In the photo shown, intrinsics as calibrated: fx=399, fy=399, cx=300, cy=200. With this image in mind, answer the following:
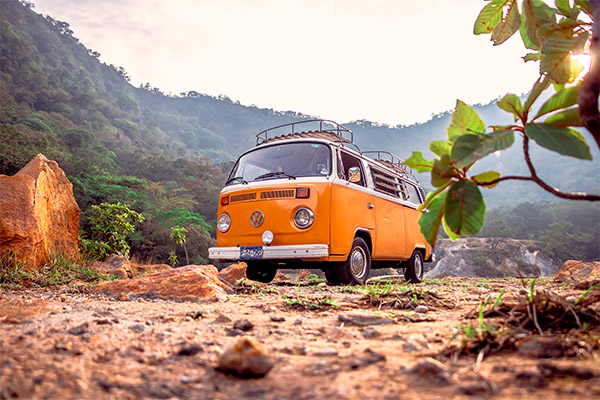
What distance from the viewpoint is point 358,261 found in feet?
18.5

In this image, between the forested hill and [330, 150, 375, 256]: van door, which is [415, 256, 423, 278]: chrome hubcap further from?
the forested hill

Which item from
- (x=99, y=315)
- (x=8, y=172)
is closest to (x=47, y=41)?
(x=8, y=172)

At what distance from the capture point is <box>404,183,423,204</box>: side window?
804 centimetres

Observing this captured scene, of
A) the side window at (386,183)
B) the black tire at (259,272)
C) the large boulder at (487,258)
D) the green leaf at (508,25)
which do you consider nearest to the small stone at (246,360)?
the green leaf at (508,25)

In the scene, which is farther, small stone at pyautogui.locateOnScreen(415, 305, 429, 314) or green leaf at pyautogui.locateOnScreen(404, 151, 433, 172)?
small stone at pyautogui.locateOnScreen(415, 305, 429, 314)

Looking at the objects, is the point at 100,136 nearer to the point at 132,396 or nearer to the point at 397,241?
the point at 397,241

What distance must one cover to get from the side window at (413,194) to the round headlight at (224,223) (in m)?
3.83

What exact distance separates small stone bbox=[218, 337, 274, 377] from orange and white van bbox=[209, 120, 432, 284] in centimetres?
340

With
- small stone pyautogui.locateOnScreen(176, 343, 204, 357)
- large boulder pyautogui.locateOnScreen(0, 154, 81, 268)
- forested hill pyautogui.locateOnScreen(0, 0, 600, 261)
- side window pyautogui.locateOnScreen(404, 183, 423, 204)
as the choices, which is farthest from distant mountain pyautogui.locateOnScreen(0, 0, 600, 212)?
small stone pyautogui.locateOnScreen(176, 343, 204, 357)

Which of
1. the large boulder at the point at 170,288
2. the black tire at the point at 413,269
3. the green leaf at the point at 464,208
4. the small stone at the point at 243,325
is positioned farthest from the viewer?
the black tire at the point at 413,269

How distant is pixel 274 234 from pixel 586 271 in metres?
5.76

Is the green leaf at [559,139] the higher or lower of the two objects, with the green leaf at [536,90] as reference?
lower

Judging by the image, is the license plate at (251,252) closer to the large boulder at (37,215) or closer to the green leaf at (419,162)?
the large boulder at (37,215)

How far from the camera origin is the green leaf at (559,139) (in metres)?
1.41
